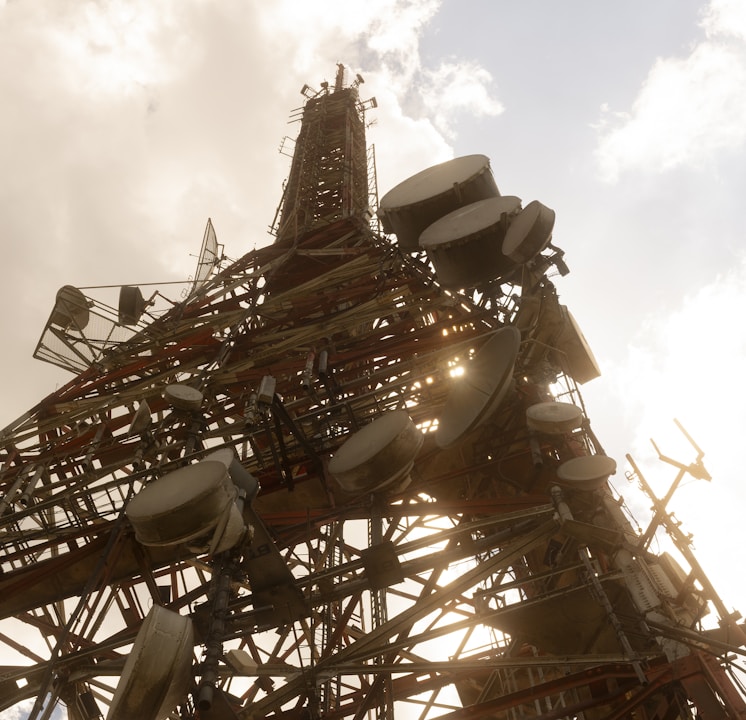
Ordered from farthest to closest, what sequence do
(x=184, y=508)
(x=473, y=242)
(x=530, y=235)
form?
(x=473, y=242)
(x=530, y=235)
(x=184, y=508)

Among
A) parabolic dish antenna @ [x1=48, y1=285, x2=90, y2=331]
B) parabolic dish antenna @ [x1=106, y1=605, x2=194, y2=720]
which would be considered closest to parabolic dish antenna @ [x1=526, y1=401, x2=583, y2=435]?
parabolic dish antenna @ [x1=106, y1=605, x2=194, y2=720]

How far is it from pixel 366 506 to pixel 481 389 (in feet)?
8.04

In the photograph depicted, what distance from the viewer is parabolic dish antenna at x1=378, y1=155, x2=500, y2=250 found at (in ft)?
Answer: 43.7

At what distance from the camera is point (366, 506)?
9.11m

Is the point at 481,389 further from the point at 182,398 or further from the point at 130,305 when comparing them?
the point at 130,305

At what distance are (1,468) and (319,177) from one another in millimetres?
18799

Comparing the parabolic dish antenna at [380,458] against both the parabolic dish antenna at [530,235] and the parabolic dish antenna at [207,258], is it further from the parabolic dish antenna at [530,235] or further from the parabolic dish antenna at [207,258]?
the parabolic dish antenna at [207,258]

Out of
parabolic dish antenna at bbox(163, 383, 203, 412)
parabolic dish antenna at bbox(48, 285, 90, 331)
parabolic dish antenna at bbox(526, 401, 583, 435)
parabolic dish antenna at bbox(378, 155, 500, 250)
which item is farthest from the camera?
parabolic dish antenna at bbox(48, 285, 90, 331)

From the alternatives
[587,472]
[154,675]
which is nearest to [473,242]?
[587,472]

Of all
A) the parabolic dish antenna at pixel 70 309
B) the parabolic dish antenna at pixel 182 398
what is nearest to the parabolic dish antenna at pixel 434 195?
the parabolic dish antenna at pixel 182 398

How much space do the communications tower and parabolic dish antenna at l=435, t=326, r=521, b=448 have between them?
42 millimetres

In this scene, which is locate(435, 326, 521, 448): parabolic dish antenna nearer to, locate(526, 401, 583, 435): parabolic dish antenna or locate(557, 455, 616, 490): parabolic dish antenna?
locate(526, 401, 583, 435): parabolic dish antenna

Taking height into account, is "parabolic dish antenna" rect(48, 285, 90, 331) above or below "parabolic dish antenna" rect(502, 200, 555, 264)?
above

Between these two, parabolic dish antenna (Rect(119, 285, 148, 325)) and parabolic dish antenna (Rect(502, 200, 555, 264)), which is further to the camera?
parabolic dish antenna (Rect(119, 285, 148, 325))
